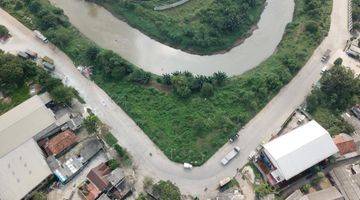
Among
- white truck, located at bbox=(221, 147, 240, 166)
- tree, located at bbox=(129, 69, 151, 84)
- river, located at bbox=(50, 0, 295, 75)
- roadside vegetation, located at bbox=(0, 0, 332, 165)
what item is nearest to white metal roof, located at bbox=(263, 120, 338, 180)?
white truck, located at bbox=(221, 147, 240, 166)

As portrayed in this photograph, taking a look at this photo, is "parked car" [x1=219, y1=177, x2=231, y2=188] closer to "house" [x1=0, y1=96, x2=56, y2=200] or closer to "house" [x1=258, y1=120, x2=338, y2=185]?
"house" [x1=258, y1=120, x2=338, y2=185]

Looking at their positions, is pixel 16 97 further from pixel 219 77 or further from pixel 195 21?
pixel 195 21

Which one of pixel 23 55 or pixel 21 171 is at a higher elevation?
pixel 23 55

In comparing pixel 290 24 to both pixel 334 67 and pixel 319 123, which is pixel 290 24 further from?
pixel 319 123

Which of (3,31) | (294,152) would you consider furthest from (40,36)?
(294,152)

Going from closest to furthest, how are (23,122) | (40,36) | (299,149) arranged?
(299,149)
(23,122)
(40,36)

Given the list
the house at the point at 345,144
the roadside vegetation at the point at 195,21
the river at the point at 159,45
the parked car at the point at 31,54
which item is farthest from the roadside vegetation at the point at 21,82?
the house at the point at 345,144
